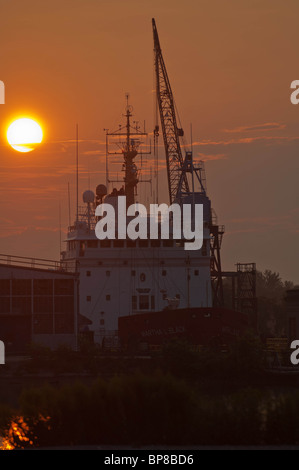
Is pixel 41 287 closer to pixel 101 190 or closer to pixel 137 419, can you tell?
pixel 101 190

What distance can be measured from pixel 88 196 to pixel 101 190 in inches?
65.6

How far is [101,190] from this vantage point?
281ft

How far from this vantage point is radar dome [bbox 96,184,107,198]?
85625 mm

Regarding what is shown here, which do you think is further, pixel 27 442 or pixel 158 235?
pixel 158 235

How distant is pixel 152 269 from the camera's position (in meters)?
76.2

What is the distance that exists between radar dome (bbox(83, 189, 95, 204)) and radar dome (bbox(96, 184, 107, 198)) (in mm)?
984

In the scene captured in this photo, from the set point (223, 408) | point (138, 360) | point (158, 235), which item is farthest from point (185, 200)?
point (223, 408)

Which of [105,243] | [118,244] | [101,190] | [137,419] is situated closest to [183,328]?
[118,244]

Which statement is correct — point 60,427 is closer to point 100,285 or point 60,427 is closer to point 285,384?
Answer: point 285,384

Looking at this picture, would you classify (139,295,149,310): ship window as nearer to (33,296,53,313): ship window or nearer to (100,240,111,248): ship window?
(100,240,111,248): ship window

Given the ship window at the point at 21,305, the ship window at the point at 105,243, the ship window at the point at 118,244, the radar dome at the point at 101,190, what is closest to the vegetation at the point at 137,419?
the ship window at the point at 21,305

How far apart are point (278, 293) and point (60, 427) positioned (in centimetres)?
15366

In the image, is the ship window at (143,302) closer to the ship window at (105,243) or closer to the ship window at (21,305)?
the ship window at (105,243)

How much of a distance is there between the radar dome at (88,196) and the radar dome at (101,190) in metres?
0.98
